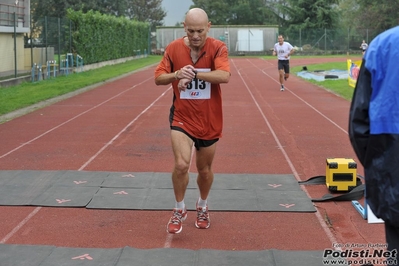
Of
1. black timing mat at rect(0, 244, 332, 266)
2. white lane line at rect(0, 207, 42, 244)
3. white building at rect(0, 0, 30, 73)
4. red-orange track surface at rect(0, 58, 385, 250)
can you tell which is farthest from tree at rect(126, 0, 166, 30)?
black timing mat at rect(0, 244, 332, 266)

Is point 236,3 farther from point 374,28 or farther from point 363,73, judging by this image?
point 363,73

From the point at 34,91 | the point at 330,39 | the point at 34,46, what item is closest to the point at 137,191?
the point at 34,91

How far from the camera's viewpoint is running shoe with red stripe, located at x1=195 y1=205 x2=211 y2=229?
6.44 metres

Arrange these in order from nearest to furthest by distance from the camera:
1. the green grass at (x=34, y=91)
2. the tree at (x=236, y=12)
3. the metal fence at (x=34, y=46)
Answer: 1. the green grass at (x=34, y=91)
2. the metal fence at (x=34, y=46)
3. the tree at (x=236, y=12)

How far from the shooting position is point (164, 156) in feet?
34.1

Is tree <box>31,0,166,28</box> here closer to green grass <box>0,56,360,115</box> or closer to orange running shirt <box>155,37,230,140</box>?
green grass <box>0,56,360,115</box>

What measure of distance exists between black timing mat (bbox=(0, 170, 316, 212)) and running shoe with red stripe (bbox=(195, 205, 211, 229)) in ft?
2.03

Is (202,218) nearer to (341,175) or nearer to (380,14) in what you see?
(341,175)

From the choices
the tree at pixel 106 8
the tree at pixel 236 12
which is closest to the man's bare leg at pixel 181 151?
the tree at pixel 106 8

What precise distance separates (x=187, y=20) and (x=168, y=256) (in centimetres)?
210

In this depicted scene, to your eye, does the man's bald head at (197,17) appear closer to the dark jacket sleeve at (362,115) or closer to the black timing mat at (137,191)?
the black timing mat at (137,191)

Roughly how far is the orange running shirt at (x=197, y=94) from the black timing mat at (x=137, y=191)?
1.31 meters

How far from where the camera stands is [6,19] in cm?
3100

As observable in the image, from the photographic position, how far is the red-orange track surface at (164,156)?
6.17 m
